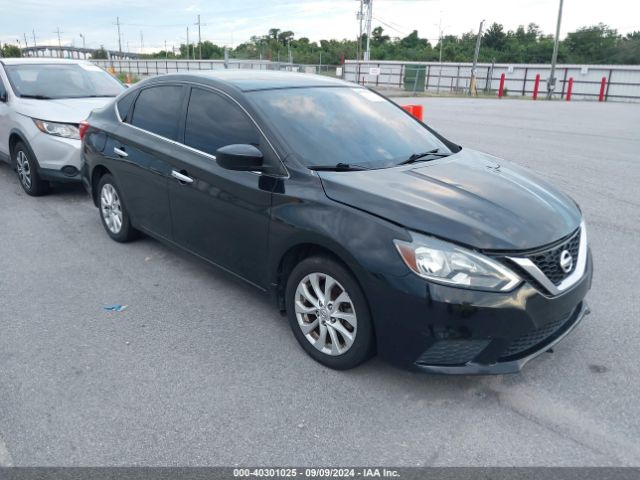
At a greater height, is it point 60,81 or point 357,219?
point 60,81

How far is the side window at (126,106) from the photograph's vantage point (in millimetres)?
5121

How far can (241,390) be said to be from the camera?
10.4 ft

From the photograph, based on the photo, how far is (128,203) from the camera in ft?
16.8

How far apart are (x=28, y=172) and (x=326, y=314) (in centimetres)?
565

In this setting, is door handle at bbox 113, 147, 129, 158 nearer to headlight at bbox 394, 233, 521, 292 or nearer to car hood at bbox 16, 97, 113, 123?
car hood at bbox 16, 97, 113, 123

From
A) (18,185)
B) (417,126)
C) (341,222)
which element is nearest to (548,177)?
(417,126)

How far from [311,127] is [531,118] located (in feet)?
54.9

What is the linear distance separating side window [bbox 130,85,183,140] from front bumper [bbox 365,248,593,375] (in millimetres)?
2439

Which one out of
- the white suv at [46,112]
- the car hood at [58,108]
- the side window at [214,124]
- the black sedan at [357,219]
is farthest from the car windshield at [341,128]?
the car hood at [58,108]

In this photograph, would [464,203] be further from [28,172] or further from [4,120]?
[4,120]

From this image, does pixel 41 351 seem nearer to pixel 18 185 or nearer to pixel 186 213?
pixel 186 213

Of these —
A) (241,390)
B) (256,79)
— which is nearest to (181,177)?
(256,79)

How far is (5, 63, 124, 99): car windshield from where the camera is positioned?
7.71 meters

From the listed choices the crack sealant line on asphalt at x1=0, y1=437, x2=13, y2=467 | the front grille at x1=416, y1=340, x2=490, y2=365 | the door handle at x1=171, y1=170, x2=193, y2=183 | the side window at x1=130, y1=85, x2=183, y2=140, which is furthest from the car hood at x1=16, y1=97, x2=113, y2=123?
the front grille at x1=416, y1=340, x2=490, y2=365
